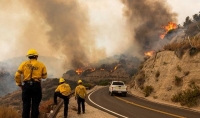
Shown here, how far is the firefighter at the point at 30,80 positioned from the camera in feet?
21.3

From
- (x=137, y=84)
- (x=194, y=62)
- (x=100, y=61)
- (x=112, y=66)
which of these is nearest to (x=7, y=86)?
(x=100, y=61)

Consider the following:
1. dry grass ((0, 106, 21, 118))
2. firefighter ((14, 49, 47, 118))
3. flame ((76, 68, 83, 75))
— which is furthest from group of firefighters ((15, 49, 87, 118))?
flame ((76, 68, 83, 75))

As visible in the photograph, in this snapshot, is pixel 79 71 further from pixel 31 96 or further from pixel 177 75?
pixel 31 96

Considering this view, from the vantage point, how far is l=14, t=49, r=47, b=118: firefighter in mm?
6492

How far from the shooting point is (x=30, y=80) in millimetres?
6500

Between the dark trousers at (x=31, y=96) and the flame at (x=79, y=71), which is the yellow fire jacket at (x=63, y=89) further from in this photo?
the flame at (x=79, y=71)

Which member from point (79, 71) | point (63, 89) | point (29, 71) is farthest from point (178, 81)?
point (79, 71)

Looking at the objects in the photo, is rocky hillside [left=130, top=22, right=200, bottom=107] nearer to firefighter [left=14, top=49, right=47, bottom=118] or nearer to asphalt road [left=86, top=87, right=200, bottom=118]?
asphalt road [left=86, top=87, right=200, bottom=118]

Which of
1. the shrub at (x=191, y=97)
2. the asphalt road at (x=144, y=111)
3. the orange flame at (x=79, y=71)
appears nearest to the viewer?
the asphalt road at (x=144, y=111)

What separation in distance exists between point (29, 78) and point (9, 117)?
3.52 meters

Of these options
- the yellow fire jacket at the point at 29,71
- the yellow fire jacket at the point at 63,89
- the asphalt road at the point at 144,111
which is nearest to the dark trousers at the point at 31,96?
the yellow fire jacket at the point at 29,71

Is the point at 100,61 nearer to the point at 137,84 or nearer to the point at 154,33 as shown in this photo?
the point at 154,33

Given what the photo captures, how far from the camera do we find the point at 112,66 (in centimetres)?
12375

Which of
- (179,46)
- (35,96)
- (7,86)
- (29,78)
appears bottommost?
(7,86)
